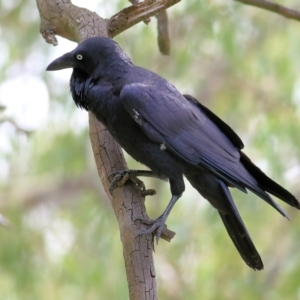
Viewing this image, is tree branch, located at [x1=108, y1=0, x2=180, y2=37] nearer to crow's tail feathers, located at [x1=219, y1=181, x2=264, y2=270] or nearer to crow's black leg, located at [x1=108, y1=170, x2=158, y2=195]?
crow's black leg, located at [x1=108, y1=170, x2=158, y2=195]

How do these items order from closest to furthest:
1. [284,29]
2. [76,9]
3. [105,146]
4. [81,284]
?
[105,146] < [76,9] < [81,284] < [284,29]

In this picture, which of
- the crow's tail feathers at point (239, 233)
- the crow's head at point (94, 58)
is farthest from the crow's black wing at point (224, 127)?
the crow's head at point (94, 58)

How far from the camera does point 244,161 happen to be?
3.98m

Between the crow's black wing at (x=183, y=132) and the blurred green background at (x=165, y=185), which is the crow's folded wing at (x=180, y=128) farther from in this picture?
the blurred green background at (x=165, y=185)

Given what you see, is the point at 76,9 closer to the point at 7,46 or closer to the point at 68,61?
the point at 68,61

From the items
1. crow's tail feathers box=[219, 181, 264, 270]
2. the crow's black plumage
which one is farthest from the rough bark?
crow's tail feathers box=[219, 181, 264, 270]

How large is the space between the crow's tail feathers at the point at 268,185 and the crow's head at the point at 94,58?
93 cm

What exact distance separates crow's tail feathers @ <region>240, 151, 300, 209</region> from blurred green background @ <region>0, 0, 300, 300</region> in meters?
1.71

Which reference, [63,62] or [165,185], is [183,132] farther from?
[165,185]

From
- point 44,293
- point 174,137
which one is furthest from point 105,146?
point 44,293

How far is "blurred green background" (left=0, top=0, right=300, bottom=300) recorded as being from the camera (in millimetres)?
6035

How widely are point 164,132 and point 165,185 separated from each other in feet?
11.7

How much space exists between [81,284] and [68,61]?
8.92 feet

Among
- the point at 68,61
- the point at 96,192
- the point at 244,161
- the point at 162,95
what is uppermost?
the point at 96,192
